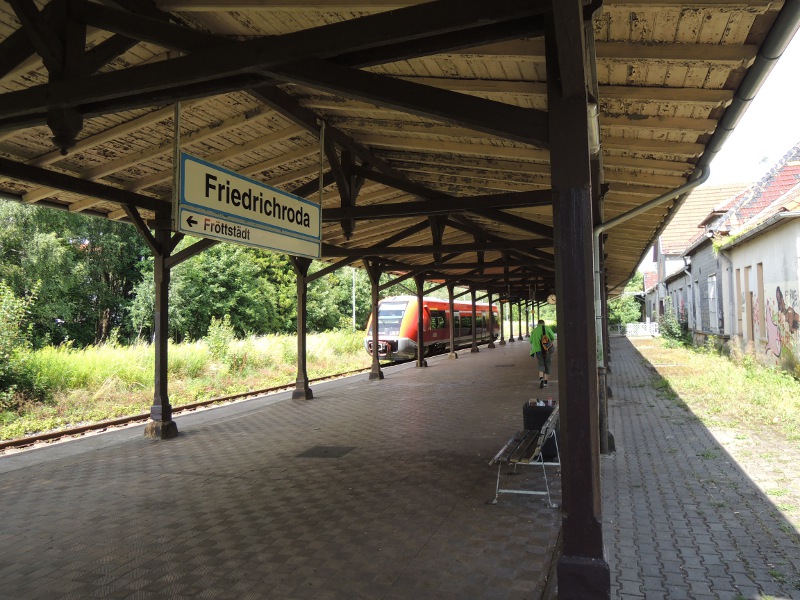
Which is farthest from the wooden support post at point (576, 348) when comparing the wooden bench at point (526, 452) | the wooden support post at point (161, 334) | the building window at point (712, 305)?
the building window at point (712, 305)

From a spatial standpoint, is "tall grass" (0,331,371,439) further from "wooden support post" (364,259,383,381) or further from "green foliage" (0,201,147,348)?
"green foliage" (0,201,147,348)

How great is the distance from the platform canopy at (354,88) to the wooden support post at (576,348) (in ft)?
0.72

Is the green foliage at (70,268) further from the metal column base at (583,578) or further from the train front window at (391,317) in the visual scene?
the metal column base at (583,578)

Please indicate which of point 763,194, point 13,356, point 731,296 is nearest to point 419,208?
point 13,356

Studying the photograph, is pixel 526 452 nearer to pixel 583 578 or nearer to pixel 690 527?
pixel 690 527

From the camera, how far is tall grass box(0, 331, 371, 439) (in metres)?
10.0

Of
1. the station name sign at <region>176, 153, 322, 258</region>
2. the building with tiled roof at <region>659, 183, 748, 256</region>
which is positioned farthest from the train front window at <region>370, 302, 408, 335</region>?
the station name sign at <region>176, 153, 322, 258</region>

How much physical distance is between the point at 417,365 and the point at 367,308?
30.2 m

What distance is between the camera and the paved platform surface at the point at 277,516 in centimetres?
356

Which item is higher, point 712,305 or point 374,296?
point 374,296

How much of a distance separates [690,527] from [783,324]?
30.5ft

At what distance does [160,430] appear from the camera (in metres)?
8.31

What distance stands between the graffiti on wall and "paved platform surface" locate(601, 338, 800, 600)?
505 centimetres

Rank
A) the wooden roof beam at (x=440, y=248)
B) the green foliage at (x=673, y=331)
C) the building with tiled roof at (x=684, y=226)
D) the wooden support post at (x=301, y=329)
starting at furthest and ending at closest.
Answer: the building with tiled roof at (x=684, y=226) < the green foliage at (x=673, y=331) < the wooden support post at (x=301, y=329) < the wooden roof beam at (x=440, y=248)
